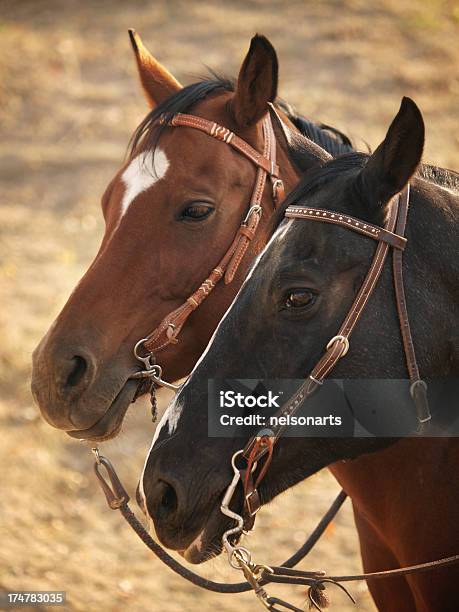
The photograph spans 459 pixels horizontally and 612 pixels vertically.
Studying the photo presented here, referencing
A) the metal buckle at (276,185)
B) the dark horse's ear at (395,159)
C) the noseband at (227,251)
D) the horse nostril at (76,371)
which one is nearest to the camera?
the dark horse's ear at (395,159)

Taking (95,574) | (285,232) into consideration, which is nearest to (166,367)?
(285,232)

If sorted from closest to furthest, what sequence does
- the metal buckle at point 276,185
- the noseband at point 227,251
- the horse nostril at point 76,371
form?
the horse nostril at point 76,371
the noseband at point 227,251
the metal buckle at point 276,185

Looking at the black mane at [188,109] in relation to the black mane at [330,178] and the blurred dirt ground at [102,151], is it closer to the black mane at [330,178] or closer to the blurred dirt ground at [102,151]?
the black mane at [330,178]

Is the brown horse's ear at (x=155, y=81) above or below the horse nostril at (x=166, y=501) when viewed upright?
above

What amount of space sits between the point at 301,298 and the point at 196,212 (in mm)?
1046

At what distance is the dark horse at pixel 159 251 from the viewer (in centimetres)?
324

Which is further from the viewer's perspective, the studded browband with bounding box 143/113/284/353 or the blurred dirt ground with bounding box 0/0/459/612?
the blurred dirt ground with bounding box 0/0/459/612

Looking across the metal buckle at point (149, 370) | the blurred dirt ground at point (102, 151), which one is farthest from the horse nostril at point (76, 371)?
the blurred dirt ground at point (102, 151)

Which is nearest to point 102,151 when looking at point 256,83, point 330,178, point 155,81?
point 155,81

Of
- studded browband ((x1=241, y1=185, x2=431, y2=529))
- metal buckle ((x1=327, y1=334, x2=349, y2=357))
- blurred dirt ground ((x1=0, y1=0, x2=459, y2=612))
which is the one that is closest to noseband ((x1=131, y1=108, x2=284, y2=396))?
studded browband ((x1=241, y1=185, x2=431, y2=529))

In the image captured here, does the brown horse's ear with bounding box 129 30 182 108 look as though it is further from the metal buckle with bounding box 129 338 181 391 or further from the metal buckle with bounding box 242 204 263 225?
the metal buckle with bounding box 129 338 181 391

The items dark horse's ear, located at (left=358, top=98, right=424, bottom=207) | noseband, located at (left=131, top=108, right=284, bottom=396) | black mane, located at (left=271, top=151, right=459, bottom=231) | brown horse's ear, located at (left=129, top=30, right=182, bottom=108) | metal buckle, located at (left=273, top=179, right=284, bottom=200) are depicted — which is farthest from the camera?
brown horse's ear, located at (left=129, top=30, right=182, bottom=108)

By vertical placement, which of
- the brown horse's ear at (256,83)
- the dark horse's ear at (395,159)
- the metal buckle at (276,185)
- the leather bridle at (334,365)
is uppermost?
the brown horse's ear at (256,83)

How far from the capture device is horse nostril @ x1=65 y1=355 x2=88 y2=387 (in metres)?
3.22
